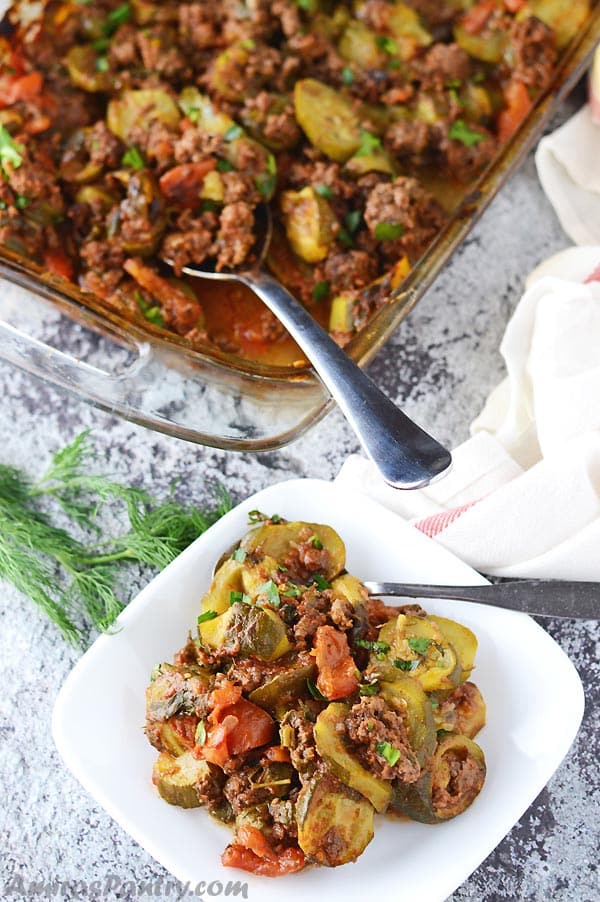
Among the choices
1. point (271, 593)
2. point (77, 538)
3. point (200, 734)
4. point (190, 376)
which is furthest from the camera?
point (77, 538)

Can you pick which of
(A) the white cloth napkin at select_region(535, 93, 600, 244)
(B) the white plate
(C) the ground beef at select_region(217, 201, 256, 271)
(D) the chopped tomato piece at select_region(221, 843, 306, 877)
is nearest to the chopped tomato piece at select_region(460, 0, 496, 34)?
(A) the white cloth napkin at select_region(535, 93, 600, 244)

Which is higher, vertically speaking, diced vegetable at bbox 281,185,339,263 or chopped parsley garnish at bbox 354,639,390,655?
diced vegetable at bbox 281,185,339,263

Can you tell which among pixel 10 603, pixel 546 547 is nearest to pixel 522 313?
pixel 546 547

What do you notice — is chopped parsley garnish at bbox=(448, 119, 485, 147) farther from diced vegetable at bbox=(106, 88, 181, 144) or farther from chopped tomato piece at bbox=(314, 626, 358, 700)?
chopped tomato piece at bbox=(314, 626, 358, 700)

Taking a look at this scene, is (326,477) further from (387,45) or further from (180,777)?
(387,45)

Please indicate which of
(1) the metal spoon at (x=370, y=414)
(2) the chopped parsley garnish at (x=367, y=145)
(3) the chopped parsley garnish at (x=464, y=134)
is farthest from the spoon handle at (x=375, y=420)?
(3) the chopped parsley garnish at (x=464, y=134)

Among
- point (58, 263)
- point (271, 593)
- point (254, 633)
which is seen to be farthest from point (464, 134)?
point (254, 633)
